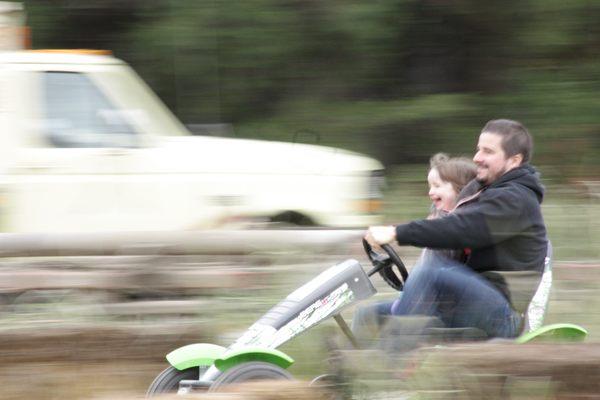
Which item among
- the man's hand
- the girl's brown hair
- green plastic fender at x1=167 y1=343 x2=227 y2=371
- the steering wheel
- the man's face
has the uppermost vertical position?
the man's face

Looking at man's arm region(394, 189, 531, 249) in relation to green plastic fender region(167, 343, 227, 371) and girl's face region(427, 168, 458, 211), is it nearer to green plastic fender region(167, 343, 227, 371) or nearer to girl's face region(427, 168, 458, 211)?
girl's face region(427, 168, 458, 211)

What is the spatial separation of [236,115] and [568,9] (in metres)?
3.76

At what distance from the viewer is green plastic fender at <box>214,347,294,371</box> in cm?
432

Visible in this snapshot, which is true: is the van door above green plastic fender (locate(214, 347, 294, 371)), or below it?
above

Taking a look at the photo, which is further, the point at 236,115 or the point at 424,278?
the point at 236,115

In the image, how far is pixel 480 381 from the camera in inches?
153

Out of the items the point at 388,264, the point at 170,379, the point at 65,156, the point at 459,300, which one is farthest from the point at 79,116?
the point at 459,300

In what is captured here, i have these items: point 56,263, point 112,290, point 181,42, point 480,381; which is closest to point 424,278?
point 480,381

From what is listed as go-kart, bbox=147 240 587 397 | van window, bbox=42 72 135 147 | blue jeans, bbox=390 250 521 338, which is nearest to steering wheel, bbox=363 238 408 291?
go-kart, bbox=147 240 587 397

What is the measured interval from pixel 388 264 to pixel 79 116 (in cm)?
334

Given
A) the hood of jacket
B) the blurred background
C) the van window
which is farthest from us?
the blurred background

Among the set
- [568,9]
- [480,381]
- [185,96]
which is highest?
[568,9]

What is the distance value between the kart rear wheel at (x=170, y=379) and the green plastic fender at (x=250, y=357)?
0.28 meters

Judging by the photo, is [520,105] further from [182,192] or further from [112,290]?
[112,290]
